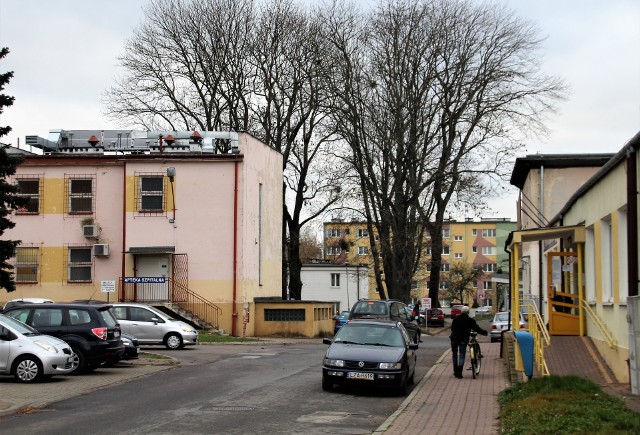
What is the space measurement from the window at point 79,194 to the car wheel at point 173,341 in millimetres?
12850

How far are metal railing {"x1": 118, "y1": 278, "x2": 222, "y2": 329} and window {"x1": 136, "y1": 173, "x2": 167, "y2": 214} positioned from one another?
3.51 metres

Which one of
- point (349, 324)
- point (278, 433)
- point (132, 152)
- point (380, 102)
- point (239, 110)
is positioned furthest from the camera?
point (239, 110)

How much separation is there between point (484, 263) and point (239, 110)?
7381cm

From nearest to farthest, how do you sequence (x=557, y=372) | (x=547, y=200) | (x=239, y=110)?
(x=557, y=372)
(x=547, y=200)
(x=239, y=110)

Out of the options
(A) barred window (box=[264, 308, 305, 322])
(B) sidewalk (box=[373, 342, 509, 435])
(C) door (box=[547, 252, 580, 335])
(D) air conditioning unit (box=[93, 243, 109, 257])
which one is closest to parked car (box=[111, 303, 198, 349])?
(B) sidewalk (box=[373, 342, 509, 435])

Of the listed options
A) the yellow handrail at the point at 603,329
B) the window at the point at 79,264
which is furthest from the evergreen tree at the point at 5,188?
the yellow handrail at the point at 603,329

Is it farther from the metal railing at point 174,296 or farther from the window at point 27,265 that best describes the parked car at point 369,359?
the window at point 27,265

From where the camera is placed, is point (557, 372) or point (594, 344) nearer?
point (557, 372)

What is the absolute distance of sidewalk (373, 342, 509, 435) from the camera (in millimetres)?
13344

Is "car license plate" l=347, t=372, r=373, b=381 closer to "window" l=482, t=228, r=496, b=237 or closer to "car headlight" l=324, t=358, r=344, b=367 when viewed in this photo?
"car headlight" l=324, t=358, r=344, b=367

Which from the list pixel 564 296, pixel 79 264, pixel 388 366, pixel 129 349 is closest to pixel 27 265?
pixel 79 264

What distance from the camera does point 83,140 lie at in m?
44.5

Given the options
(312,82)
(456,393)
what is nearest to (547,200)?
(312,82)

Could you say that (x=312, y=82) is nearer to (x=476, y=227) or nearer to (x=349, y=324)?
(x=349, y=324)
